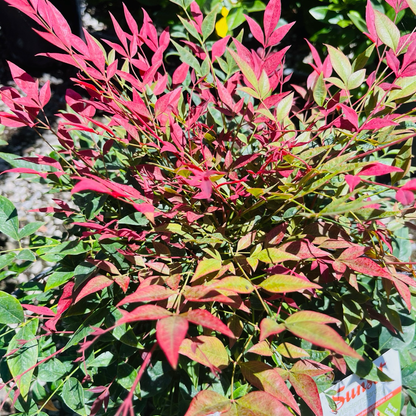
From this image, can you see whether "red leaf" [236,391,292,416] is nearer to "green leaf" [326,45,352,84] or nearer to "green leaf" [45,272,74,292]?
→ "green leaf" [45,272,74,292]

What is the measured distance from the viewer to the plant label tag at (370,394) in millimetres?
620

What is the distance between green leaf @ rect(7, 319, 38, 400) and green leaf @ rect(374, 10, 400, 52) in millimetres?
651

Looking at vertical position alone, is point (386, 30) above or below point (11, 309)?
above

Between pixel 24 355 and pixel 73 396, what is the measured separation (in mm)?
97

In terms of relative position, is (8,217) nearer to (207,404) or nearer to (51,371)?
(51,371)

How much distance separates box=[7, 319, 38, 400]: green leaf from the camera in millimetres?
521

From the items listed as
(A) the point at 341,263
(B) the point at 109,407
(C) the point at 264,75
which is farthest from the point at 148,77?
(B) the point at 109,407

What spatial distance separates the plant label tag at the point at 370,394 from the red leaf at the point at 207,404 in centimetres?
24

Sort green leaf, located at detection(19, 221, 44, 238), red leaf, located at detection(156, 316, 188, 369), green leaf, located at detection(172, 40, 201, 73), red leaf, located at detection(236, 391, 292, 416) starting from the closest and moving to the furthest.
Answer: red leaf, located at detection(156, 316, 188, 369) < red leaf, located at detection(236, 391, 292, 416) < green leaf, located at detection(19, 221, 44, 238) < green leaf, located at detection(172, 40, 201, 73)

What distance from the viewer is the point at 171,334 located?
12.1 inches

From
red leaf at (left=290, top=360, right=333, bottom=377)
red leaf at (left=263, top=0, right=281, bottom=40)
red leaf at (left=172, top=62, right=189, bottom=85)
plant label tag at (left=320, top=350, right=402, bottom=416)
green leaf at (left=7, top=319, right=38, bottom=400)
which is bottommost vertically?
plant label tag at (left=320, top=350, right=402, bottom=416)

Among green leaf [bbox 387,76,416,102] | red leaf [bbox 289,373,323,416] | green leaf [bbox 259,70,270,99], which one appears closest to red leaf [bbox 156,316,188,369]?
red leaf [bbox 289,373,323,416]

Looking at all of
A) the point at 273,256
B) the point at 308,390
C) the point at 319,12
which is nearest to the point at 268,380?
the point at 308,390

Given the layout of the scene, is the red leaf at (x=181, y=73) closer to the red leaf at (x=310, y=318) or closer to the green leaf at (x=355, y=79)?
the green leaf at (x=355, y=79)
